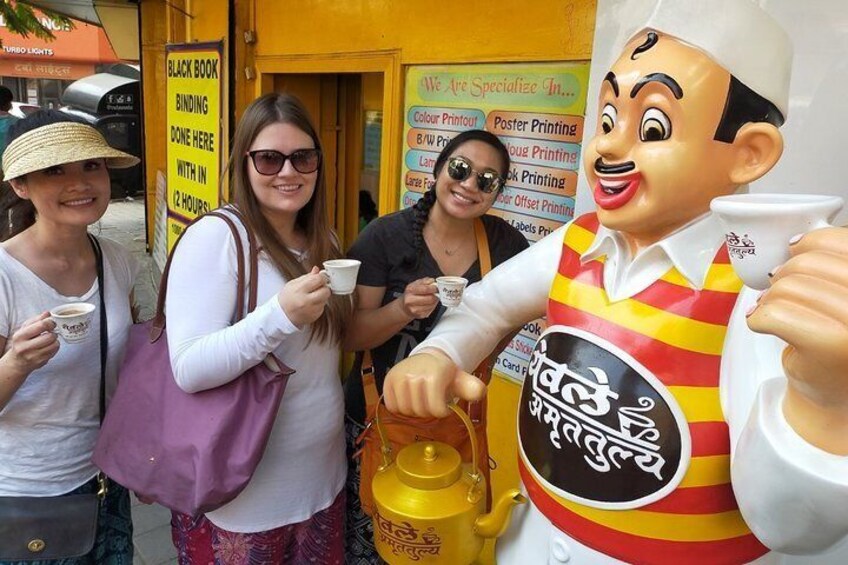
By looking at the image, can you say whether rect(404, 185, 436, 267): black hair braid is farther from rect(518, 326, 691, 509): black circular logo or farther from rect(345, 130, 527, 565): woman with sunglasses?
rect(518, 326, 691, 509): black circular logo

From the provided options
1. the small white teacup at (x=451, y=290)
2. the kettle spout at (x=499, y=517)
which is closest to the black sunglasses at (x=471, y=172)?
the small white teacup at (x=451, y=290)

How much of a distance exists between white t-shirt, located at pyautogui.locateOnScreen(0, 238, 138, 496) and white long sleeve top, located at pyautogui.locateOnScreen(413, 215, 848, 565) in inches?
39.4

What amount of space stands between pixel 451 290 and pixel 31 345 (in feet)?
3.44

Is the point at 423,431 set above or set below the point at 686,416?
below

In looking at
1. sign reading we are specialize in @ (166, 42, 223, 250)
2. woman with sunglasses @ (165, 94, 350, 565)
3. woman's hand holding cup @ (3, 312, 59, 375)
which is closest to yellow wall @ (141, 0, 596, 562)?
sign reading we are specialize in @ (166, 42, 223, 250)

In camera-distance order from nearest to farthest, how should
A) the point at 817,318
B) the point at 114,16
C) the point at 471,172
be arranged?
the point at 817,318 → the point at 471,172 → the point at 114,16

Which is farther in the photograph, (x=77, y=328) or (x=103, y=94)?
(x=103, y=94)

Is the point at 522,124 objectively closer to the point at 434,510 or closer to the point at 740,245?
the point at 434,510

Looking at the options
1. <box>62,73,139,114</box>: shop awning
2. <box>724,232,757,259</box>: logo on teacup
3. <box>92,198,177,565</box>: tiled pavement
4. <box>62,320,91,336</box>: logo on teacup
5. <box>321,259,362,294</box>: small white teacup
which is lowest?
<box>92,198,177,565</box>: tiled pavement

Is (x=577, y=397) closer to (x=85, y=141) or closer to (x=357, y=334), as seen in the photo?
(x=357, y=334)

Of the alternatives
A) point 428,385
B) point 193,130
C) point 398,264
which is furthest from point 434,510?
point 193,130

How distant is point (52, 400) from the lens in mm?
1793

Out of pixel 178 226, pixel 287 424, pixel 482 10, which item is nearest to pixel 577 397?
pixel 287 424

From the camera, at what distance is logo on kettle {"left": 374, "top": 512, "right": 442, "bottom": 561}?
153 cm
